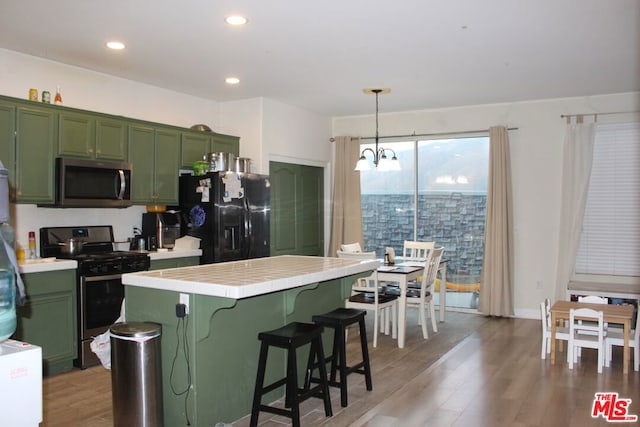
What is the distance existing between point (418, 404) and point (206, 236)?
9.41 ft

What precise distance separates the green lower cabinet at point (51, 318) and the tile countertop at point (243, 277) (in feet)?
4.53

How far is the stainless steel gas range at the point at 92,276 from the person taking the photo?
438 centimetres

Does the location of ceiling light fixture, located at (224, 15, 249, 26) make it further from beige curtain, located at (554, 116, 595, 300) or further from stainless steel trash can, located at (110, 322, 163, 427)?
beige curtain, located at (554, 116, 595, 300)

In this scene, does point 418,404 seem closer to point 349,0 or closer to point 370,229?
point 349,0

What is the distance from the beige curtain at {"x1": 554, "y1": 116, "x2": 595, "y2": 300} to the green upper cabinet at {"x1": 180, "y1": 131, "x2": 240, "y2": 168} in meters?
3.95

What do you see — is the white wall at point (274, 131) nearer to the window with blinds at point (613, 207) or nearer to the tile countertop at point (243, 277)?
the tile countertop at point (243, 277)

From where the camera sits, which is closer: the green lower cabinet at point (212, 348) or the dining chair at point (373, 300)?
the green lower cabinet at point (212, 348)

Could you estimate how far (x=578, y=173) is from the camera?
618 centimetres

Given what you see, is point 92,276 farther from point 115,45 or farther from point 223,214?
point 115,45

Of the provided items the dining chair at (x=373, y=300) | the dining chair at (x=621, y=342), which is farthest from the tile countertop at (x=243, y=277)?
the dining chair at (x=621, y=342)

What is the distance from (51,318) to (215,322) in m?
1.81

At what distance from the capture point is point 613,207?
20.1ft

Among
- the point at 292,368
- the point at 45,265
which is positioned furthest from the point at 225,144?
the point at 292,368

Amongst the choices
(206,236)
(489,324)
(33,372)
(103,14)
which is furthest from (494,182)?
(33,372)
